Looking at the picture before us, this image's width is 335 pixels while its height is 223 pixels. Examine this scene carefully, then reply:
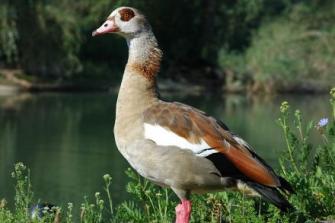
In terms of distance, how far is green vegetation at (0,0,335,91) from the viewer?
90.7ft

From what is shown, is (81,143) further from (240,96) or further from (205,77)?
(205,77)

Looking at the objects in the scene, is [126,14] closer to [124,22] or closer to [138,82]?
[124,22]

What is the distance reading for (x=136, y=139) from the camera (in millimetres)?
5082

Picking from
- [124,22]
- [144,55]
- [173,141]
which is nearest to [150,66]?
[144,55]

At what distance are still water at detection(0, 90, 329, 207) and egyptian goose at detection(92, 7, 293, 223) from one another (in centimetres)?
177

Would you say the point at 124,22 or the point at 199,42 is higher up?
the point at 124,22

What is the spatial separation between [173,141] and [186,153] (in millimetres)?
104

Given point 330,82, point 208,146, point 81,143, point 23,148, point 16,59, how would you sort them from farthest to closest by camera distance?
point 330,82 → point 16,59 → point 81,143 → point 23,148 → point 208,146

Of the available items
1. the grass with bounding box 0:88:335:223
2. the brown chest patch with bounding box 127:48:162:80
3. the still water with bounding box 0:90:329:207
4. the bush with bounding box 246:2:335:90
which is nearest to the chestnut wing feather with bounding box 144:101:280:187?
the brown chest patch with bounding box 127:48:162:80

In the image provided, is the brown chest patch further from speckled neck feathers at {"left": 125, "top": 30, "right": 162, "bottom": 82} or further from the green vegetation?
the green vegetation

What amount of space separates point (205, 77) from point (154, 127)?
1184 inches

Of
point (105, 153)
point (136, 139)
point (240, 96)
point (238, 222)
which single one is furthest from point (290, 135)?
point (240, 96)

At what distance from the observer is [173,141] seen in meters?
5.02

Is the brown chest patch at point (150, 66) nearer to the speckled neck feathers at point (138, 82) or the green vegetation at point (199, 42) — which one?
the speckled neck feathers at point (138, 82)
